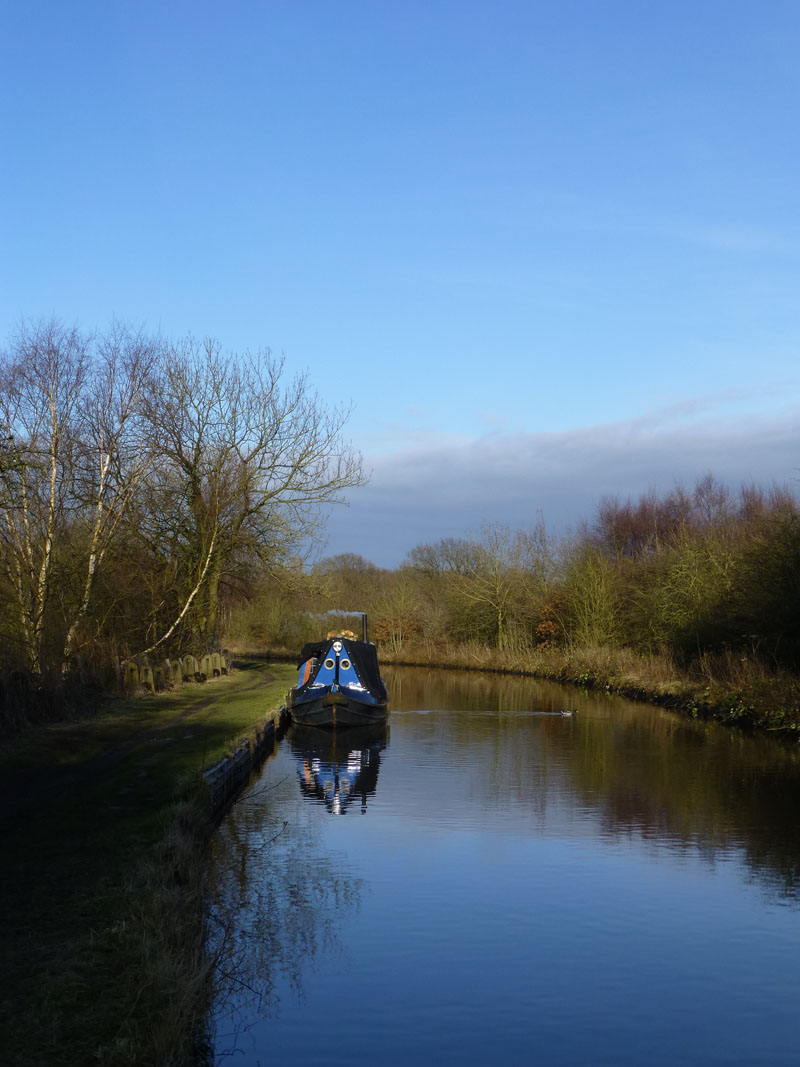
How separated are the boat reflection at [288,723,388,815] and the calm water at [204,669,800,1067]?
0.09 metres

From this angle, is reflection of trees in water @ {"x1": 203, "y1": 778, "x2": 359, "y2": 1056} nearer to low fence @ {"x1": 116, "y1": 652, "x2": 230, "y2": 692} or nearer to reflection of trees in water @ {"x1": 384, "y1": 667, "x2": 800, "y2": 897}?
reflection of trees in water @ {"x1": 384, "y1": 667, "x2": 800, "y2": 897}

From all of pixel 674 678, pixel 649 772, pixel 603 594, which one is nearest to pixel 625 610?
pixel 603 594

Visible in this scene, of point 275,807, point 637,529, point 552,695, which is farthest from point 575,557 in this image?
point 275,807

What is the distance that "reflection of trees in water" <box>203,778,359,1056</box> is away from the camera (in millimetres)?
6753

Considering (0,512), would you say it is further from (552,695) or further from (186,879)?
(552,695)

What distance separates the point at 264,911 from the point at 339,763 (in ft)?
30.6

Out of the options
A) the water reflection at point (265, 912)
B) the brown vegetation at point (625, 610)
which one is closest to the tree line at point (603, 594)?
the brown vegetation at point (625, 610)

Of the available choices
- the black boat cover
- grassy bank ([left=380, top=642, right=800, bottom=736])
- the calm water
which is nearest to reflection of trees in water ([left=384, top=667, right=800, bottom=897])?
the calm water

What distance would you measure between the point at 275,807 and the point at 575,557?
95.1 feet

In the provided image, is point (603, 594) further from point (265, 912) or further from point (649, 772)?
point (265, 912)

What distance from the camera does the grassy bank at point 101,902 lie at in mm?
5133

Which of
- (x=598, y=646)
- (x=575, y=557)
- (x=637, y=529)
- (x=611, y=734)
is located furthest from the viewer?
(x=637, y=529)

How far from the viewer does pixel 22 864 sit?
8.08 meters

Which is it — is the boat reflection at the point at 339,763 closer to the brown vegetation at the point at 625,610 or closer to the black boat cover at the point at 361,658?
the black boat cover at the point at 361,658
